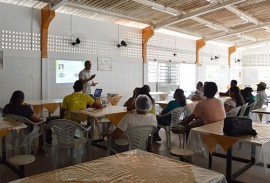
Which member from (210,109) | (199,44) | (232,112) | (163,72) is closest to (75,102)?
(210,109)

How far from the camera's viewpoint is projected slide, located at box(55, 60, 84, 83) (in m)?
6.75

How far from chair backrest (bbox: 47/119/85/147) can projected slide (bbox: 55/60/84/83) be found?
387 centimetres

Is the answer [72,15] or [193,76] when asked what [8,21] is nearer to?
[72,15]

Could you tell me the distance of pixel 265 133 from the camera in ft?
8.58

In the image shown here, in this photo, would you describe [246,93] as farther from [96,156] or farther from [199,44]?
[199,44]

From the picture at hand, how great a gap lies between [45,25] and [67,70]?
4.37 ft

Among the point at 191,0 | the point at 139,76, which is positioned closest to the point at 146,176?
the point at 191,0

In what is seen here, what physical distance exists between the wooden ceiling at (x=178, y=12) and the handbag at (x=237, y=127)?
465 cm

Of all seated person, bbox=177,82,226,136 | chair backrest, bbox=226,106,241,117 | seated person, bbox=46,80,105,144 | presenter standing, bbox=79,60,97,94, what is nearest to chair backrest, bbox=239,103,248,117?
chair backrest, bbox=226,106,241,117

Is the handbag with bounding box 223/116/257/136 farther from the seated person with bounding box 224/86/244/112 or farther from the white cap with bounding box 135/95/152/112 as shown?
the seated person with bounding box 224/86/244/112

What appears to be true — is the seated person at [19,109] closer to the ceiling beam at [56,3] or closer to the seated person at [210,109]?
the seated person at [210,109]

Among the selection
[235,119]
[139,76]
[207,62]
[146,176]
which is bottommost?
[146,176]

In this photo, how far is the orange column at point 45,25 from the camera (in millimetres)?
6099

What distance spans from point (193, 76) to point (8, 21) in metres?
7.87
